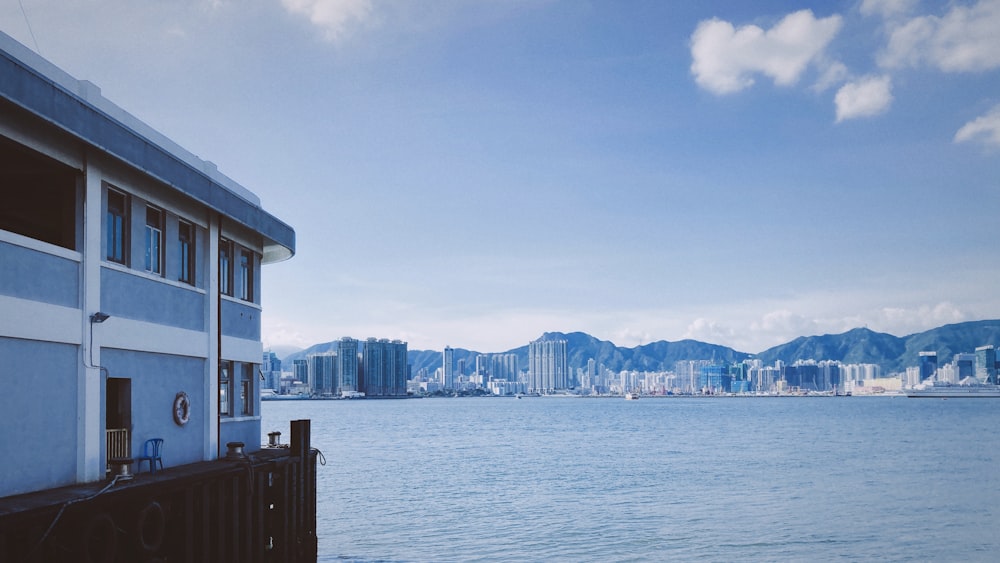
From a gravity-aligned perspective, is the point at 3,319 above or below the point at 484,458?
above

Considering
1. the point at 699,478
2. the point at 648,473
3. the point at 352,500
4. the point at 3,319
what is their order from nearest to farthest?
the point at 3,319
the point at 352,500
the point at 699,478
the point at 648,473

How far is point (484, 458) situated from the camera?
66.3 meters

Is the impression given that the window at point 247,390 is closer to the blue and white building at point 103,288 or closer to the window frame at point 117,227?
the blue and white building at point 103,288

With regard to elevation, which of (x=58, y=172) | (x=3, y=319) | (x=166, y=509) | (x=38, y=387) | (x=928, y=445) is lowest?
(x=928, y=445)

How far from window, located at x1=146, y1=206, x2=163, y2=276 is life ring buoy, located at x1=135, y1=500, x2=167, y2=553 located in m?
5.35

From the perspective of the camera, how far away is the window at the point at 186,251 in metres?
18.7

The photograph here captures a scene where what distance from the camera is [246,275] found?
75.3 ft

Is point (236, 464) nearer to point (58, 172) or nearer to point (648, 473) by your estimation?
point (58, 172)

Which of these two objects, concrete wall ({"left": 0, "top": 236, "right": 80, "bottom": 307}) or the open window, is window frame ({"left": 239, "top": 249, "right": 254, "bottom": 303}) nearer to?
the open window

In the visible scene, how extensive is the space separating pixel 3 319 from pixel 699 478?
4374cm

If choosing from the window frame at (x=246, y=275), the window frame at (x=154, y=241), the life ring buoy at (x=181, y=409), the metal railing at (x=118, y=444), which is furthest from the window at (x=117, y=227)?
the window frame at (x=246, y=275)

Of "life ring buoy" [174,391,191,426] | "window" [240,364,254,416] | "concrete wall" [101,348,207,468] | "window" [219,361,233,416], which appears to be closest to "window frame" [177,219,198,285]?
"concrete wall" [101,348,207,468]

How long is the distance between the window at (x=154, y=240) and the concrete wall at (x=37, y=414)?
10.4ft

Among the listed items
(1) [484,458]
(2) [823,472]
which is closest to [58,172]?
(2) [823,472]
